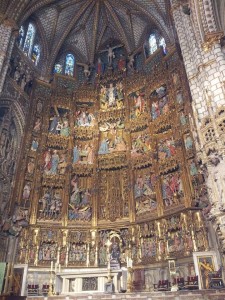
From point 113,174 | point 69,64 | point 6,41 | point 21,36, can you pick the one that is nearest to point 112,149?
point 113,174

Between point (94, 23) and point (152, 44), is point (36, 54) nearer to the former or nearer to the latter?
point (94, 23)

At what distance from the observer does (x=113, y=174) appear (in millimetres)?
18406

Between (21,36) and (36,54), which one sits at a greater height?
(36,54)

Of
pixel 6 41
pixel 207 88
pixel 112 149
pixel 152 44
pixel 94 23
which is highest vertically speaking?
pixel 94 23

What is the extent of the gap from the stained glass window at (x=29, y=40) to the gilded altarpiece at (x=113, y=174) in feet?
9.09

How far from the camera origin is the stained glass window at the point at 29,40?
20.3 meters

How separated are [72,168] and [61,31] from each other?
1211cm

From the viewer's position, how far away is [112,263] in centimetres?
1343

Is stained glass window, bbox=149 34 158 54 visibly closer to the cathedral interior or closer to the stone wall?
the cathedral interior

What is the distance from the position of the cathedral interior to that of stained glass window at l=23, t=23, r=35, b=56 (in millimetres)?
111

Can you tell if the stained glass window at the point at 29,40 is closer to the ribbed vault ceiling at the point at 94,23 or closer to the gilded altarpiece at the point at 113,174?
the ribbed vault ceiling at the point at 94,23

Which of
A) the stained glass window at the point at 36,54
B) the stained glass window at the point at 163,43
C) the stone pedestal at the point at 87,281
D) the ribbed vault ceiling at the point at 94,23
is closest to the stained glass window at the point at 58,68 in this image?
the ribbed vault ceiling at the point at 94,23

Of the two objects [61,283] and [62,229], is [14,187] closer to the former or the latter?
[62,229]

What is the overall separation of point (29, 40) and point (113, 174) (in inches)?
460
